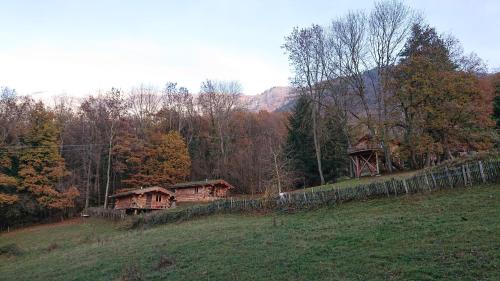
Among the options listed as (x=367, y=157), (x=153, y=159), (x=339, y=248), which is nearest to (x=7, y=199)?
(x=153, y=159)

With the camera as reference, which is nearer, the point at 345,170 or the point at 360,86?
the point at 360,86

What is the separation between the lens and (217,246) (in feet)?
52.5

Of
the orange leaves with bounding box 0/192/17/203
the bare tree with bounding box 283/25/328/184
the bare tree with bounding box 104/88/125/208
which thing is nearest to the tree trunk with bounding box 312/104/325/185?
the bare tree with bounding box 283/25/328/184

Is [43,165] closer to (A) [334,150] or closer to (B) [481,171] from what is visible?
(A) [334,150]

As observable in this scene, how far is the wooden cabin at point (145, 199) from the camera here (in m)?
44.3

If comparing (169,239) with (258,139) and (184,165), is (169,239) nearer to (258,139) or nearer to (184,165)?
(184,165)

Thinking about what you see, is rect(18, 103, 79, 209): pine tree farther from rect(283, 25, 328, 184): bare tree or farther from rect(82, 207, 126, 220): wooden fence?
rect(283, 25, 328, 184): bare tree

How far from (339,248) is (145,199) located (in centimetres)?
3595

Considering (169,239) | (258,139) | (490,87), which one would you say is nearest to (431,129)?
(490,87)

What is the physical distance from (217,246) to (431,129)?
74.2 feet

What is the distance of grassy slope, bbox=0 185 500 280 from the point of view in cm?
990

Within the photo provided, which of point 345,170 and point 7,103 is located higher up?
point 7,103

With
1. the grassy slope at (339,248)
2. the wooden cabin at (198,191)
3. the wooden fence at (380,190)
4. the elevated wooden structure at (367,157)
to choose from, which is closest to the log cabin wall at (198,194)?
the wooden cabin at (198,191)

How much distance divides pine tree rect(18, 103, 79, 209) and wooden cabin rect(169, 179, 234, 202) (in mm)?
11504
